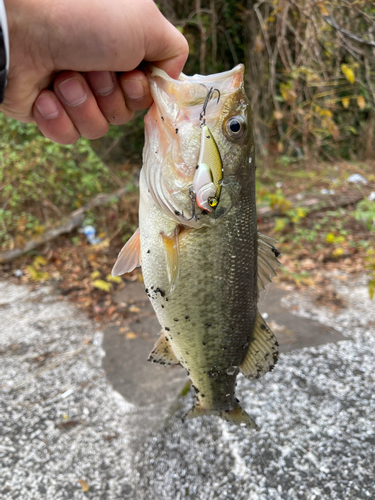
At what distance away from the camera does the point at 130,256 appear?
1.53 meters

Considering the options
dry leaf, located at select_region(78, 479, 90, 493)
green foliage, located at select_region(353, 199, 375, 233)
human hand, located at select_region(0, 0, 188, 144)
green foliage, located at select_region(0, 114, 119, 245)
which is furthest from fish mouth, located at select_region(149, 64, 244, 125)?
green foliage, located at select_region(353, 199, 375, 233)

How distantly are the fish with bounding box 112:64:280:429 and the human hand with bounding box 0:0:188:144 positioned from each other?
121 mm

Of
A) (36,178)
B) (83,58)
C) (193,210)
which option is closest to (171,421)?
(193,210)

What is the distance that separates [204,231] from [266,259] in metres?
0.40

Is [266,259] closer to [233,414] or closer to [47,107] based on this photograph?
[233,414]

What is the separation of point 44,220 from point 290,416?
5.11 metres

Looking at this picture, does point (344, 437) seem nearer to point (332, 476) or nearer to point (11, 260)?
point (332, 476)

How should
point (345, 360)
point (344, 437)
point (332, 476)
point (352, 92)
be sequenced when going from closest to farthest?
point (332, 476)
point (344, 437)
point (345, 360)
point (352, 92)

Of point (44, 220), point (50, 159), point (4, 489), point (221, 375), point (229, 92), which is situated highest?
point (229, 92)

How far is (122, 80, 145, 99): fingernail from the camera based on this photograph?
54.9 inches

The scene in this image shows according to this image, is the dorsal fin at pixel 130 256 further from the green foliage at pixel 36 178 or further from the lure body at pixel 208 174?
the green foliage at pixel 36 178

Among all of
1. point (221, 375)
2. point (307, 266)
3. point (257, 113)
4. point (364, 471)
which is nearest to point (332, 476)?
point (364, 471)

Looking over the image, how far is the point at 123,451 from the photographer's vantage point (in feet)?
8.66

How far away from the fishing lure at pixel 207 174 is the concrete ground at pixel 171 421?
86.5 inches
